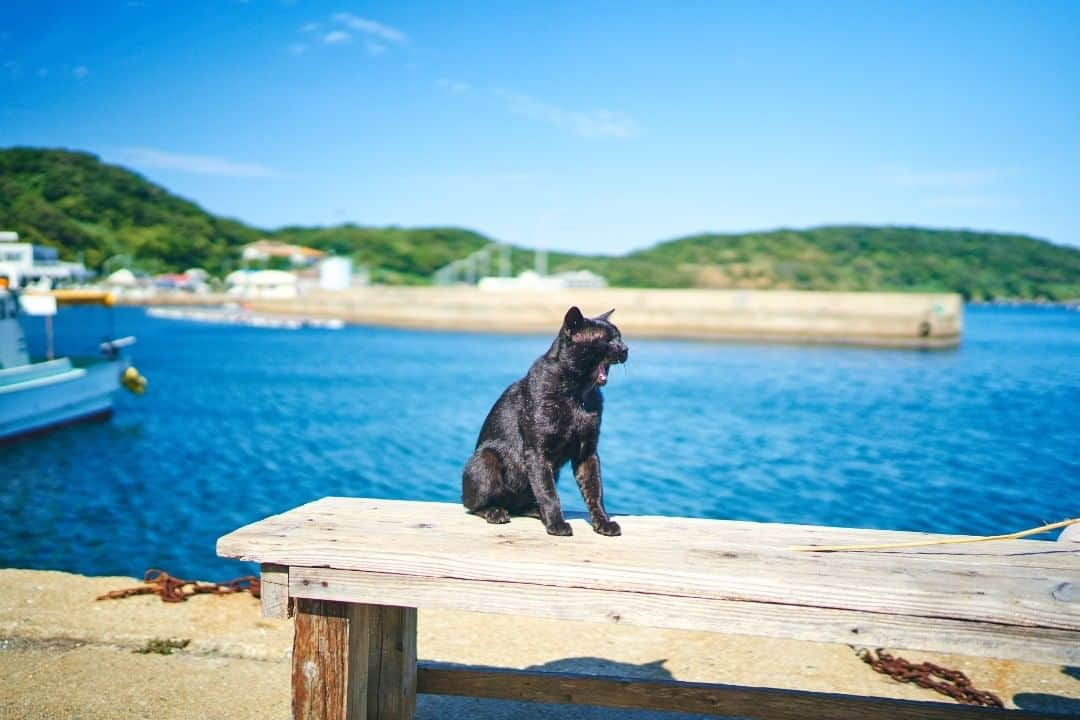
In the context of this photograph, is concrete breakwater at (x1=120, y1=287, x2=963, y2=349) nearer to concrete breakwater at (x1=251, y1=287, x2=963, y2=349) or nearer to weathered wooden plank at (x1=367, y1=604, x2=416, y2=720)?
concrete breakwater at (x1=251, y1=287, x2=963, y2=349)

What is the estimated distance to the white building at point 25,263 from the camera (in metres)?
28.4

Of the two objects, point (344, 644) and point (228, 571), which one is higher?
point (344, 644)

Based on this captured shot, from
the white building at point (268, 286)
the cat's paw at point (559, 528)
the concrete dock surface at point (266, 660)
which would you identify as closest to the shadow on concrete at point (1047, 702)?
the concrete dock surface at point (266, 660)

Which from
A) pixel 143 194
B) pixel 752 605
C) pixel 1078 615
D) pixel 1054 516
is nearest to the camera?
pixel 1078 615

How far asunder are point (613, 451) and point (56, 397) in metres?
15.1

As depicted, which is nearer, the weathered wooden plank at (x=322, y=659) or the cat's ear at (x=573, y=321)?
the weathered wooden plank at (x=322, y=659)

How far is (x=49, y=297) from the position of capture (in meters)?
21.4

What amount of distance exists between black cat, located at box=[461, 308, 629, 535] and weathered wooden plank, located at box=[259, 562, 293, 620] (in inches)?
36.6

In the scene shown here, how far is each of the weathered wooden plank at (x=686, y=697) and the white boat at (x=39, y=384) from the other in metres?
19.9

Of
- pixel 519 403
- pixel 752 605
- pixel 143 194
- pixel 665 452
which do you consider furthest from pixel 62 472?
pixel 143 194

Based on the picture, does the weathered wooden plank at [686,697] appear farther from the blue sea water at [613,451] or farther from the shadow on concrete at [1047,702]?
the blue sea water at [613,451]

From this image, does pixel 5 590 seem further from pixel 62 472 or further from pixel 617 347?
pixel 62 472

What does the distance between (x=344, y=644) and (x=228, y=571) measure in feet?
28.9

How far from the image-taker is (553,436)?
3.43 metres
